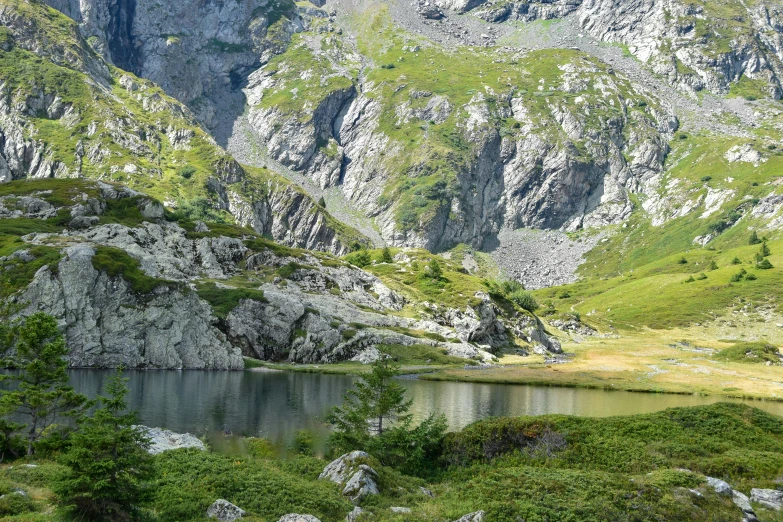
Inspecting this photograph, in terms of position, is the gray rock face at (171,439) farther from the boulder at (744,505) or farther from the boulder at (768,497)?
the boulder at (768,497)

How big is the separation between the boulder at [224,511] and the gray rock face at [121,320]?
91.3 metres

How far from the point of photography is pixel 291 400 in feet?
235

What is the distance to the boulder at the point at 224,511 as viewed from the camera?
22.4 m

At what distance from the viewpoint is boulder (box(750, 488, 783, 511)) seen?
2565 cm

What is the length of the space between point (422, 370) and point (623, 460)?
83785 mm

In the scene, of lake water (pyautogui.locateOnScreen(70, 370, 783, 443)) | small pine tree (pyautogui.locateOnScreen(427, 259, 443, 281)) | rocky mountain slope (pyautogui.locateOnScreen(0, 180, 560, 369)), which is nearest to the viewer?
lake water (pyautogui.locateOnScreen(70, 370, 783, 443))

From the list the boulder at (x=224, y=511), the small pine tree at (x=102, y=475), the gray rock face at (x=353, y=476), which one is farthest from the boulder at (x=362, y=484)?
the small pine tree at (x=102, y=475)

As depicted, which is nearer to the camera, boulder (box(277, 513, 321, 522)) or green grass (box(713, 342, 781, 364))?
boulder (box(277, 513, 321, 522))

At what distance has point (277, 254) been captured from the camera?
549 feet

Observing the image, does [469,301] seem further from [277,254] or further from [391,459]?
[391,459]

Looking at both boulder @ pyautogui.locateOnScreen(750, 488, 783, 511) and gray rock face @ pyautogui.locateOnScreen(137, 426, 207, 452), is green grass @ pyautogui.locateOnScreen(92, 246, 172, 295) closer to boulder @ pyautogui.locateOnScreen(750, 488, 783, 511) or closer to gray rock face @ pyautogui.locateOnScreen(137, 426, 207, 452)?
gray rock face @ pyautogui.locateOnScreen(137, 426, 207, 452)

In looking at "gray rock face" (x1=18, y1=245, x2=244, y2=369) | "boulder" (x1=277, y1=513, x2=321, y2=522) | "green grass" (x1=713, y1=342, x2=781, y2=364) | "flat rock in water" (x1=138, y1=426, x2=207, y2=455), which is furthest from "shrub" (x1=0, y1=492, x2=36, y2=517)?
"green grass" (x1=713, y1=342, x2=781, y2=364)

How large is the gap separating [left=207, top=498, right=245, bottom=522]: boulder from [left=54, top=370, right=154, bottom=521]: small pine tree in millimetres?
2857

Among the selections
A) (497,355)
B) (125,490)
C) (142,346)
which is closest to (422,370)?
(497,355)
